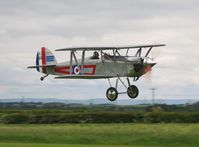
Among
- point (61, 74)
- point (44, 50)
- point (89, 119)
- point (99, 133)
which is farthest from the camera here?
point (89, 119)

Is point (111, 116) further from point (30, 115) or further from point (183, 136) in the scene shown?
point (183, 136)

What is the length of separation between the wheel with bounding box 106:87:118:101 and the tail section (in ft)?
24.0

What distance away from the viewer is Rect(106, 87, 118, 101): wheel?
45.2 metres

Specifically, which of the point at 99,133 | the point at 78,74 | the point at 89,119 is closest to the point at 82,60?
the point at 78,74

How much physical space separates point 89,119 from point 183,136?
19.0 meters

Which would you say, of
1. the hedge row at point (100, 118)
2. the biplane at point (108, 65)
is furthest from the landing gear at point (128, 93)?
the hedge row at point (100, 118)

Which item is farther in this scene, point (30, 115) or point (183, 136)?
point (30, 115)

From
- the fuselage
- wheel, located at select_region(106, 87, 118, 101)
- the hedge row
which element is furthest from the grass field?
the hedge row

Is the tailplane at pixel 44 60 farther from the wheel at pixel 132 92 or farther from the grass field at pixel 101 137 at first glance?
the wheel at pixel 132 92

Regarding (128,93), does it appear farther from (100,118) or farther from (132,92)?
(100,118)

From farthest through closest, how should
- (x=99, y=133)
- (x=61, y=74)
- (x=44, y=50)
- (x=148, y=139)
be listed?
(x=44, y=50), (x=61, y=74), (x=99, y=133), (x=148, y=139)

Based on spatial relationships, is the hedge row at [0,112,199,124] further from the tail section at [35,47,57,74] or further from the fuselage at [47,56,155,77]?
the fuselage at [47,56,155,77]

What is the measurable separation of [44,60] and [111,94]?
9602 mm

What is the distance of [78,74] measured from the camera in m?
47.3
